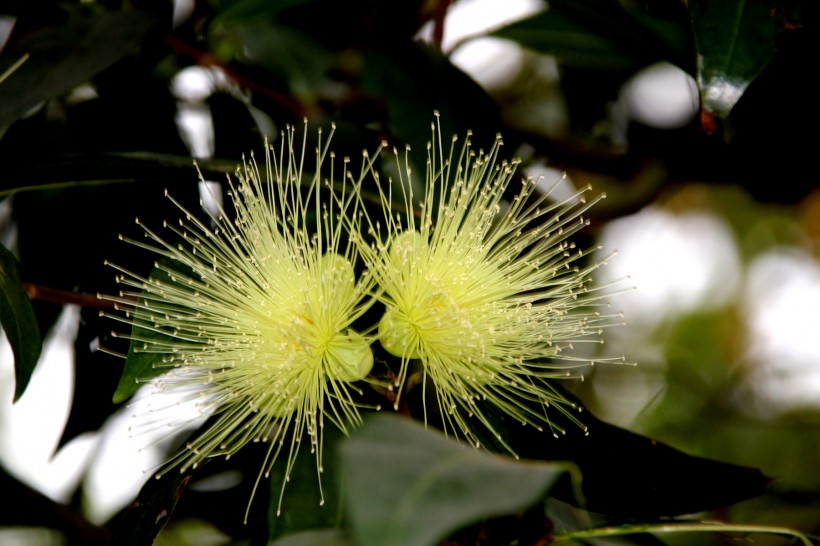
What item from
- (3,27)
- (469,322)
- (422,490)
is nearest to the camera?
(422,490)

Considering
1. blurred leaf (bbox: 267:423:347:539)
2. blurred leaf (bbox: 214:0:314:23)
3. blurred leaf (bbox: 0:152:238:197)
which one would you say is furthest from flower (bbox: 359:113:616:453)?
blurred leaf (bbox: 214:0:314:23)

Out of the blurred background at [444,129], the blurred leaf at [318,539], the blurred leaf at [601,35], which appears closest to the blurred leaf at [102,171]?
the blurred background at [444,129]

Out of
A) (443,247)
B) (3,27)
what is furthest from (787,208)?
(3,27)

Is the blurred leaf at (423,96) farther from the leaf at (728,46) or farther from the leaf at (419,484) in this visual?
the leaf at (419,484)

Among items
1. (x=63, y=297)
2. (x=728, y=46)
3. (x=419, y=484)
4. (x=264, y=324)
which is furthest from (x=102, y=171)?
(x=728, y=46)

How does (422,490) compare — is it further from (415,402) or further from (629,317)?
(629,317)

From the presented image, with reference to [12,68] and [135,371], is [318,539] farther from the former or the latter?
[12,68]
